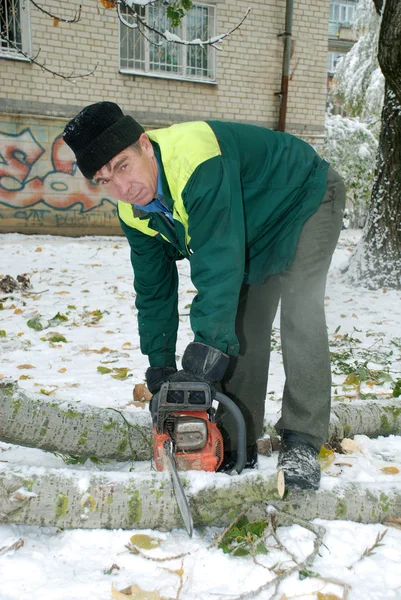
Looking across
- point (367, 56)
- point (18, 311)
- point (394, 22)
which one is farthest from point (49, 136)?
point (367, 56)

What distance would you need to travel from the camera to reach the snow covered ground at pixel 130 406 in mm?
1639

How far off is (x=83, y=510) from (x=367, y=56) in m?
17.6

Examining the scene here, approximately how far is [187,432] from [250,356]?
0.55m

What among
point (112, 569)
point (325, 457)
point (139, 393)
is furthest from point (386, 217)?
point (112, 569)

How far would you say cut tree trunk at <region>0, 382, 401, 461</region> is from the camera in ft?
7.07

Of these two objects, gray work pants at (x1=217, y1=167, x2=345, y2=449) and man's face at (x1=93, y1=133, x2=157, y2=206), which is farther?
gray work pants at (x1=217, y1=167, x2=345, y2=449)

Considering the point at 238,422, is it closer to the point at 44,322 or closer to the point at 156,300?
the point at 156,300

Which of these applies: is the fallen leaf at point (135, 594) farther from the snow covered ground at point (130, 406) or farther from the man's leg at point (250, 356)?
the man's leg at point (250, 356)

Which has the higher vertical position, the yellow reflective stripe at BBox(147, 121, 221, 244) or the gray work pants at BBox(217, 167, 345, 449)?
the yellow reflective stripe at BBox(147, 121, 221, 244)

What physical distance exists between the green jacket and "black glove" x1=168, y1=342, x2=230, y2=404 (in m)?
0.03

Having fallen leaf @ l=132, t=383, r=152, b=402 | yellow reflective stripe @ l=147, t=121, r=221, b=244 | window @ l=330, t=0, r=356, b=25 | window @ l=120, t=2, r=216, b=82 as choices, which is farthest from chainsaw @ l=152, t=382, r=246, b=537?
window @ l=330, t=0, r=356, b=25

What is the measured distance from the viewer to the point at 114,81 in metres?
10.8

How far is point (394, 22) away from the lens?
17.2 feet

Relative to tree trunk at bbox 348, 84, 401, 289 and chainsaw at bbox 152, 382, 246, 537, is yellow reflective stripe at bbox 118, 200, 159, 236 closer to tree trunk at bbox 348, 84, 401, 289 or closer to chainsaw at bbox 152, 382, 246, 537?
chainsaw at bbox 152, 382, 246, 537
